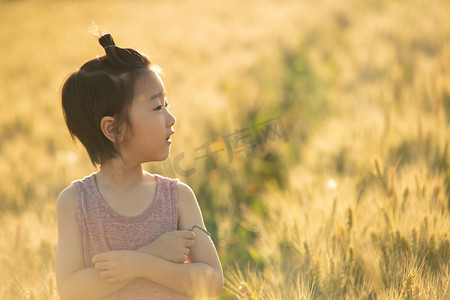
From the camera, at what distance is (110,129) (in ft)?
3.55

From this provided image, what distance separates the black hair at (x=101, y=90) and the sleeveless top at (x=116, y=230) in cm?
12

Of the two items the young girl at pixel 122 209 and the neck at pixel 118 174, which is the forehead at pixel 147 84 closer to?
the young girl at pixel 122 209

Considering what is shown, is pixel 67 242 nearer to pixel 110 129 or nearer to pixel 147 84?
pixel 110 129

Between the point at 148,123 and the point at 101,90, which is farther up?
the point at 101,90

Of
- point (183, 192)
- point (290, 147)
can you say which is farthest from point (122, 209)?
point (290, 147)

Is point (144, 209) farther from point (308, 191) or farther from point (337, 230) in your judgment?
point (308, 191)

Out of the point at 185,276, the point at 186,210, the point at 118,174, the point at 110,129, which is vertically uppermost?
the point at 110,129

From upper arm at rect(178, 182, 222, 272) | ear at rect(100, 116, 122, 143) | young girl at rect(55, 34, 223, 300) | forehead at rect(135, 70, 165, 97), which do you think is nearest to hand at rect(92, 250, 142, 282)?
young girl at rect(55, 34, 223, 300)

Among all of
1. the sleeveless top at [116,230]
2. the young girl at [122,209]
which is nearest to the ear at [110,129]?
the young girl at [122,209]

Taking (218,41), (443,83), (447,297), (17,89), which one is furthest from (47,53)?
(447,297)

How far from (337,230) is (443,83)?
5.37ft

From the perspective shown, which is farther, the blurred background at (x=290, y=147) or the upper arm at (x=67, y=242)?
the blurred background at (x=290, y=147)

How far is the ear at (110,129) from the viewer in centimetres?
106

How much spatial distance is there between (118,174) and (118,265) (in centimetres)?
22
